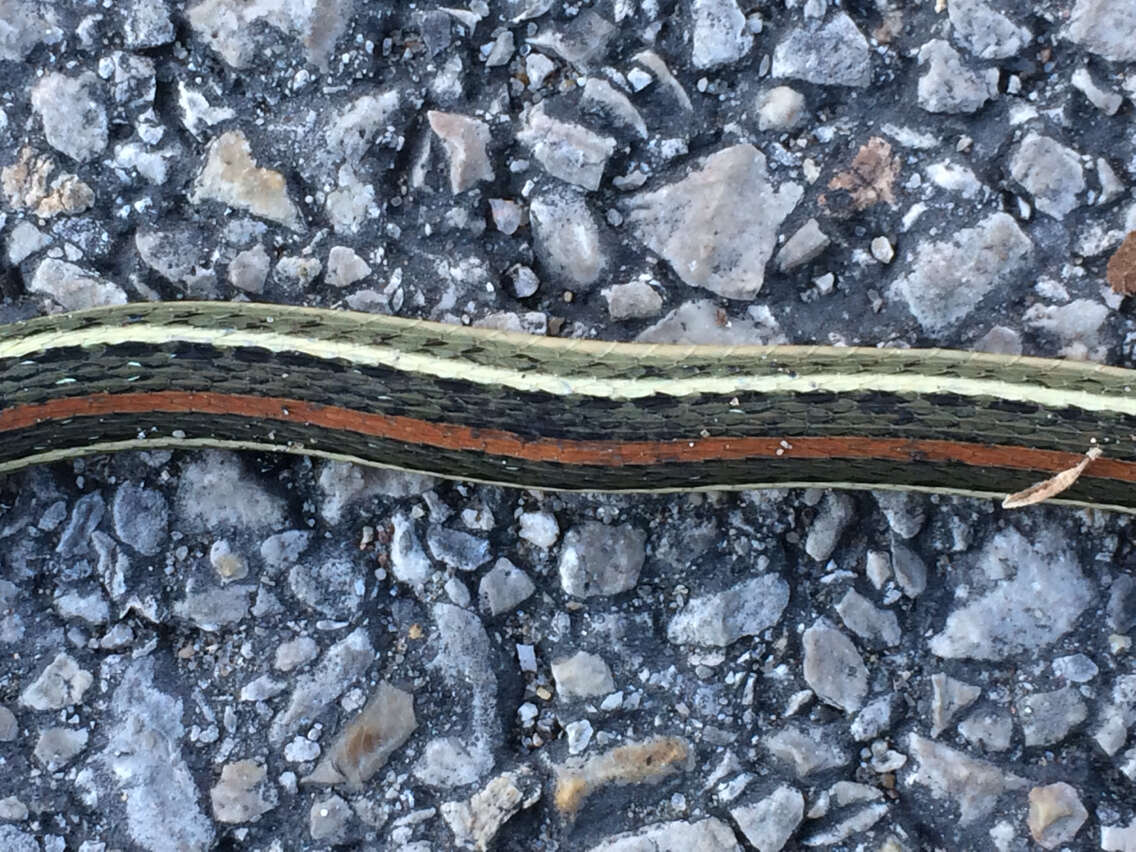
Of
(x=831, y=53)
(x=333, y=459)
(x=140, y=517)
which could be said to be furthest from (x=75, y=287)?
(x=831, y=53)

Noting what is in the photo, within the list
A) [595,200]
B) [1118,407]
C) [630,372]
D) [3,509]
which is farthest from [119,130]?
[1118,407]

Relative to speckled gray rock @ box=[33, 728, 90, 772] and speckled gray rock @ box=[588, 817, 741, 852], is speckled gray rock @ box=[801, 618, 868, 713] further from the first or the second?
speckled gray rock @ box=[33, 728, 90, 772]

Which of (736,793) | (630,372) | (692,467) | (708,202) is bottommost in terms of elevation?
(736,793)

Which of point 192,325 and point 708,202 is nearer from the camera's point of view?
point 192,325

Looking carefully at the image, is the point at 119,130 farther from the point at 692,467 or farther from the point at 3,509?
the point at 692,467

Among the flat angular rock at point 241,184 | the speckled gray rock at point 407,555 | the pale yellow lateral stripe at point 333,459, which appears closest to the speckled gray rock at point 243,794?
the speckled gray rock at point 407,555

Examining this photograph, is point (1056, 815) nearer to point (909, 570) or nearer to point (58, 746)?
point (909, 570)
